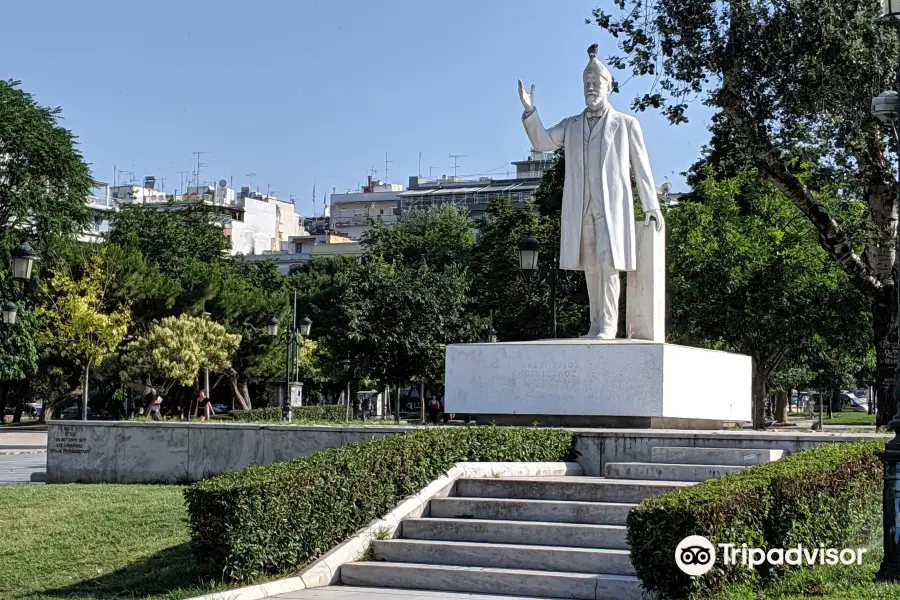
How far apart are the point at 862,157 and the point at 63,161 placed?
29035mm

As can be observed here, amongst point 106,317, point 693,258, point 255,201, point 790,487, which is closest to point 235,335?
point 106,317

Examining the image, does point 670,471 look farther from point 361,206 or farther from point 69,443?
point 361,206

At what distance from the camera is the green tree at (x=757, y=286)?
2994 cm

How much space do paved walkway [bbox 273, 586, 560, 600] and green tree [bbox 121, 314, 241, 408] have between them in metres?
36.0

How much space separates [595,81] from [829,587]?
355 inches

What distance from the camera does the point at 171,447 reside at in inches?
711

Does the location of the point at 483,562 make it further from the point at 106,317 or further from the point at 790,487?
the point at 106,317

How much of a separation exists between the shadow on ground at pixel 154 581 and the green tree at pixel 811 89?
11190 millimetres

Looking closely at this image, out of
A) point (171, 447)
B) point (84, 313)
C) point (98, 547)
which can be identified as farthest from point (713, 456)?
point (84, 313)

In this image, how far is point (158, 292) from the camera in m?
48.7

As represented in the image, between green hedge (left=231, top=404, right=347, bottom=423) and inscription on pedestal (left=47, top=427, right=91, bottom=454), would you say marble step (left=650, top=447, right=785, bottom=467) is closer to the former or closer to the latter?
inscription on pedestal (left=47, top=427, right=91, bottom=454)

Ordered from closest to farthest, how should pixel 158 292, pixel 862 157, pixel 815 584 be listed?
1. pixel 815 584
2. pixel 862 157
3. pixel 158 292

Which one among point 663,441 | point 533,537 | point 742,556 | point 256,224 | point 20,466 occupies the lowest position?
point 20,466

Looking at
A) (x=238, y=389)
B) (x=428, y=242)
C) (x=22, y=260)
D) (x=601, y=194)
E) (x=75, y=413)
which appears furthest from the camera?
(x=428, y=242)
